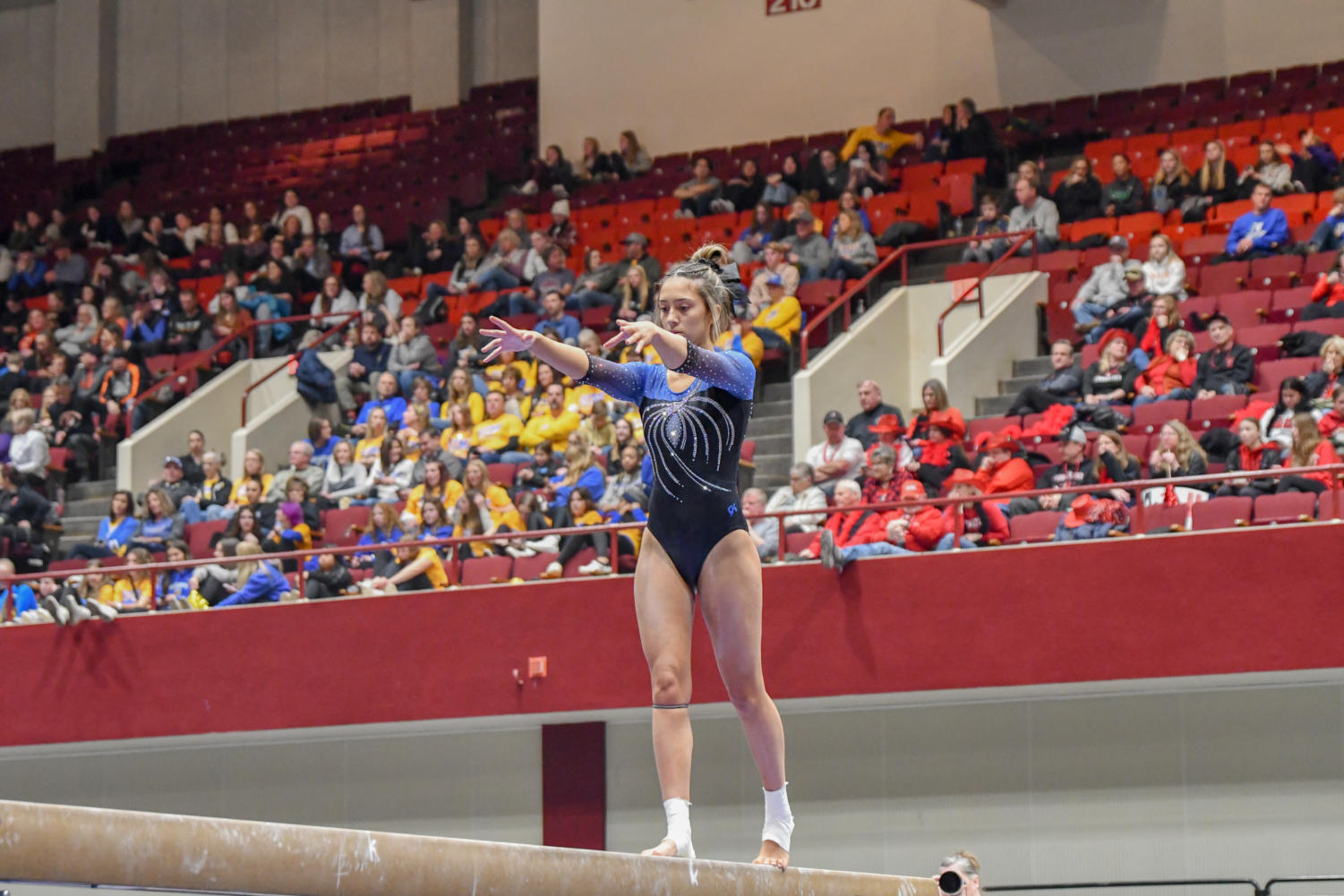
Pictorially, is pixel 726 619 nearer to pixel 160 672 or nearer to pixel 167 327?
pixel 160 672

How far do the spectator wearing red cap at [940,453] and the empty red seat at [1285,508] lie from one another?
1798mm

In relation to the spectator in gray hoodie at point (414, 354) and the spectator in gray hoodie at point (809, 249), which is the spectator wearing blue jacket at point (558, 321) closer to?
the spectator in gray hoodie at point (414, 354)

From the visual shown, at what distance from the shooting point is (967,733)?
10750 millimetres

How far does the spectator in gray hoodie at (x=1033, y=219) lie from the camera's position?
13.8 meters

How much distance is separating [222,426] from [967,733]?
26.3 ft

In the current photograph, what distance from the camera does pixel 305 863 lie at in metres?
3.78

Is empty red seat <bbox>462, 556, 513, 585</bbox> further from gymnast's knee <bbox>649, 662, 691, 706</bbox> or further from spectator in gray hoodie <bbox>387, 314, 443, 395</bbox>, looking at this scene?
gymnast's knee <bbox>649, 662, 691, 706</bbox>

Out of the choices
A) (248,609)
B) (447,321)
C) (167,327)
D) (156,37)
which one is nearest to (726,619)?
(248,609)


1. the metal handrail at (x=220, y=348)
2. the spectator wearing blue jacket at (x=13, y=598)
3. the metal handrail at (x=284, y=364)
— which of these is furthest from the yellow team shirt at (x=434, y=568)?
the metal handrail at (x=220, y=348)

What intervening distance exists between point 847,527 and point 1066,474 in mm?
1308

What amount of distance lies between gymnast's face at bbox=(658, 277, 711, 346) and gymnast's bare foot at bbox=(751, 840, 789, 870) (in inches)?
53.3

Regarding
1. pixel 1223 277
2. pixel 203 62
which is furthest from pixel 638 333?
pixel 203 62

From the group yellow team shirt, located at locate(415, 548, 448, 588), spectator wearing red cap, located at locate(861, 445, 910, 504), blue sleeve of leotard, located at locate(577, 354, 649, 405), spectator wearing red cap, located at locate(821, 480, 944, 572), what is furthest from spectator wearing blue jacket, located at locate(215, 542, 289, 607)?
blue sleeve of leotard, located at locate(577, 354, 649, 405)

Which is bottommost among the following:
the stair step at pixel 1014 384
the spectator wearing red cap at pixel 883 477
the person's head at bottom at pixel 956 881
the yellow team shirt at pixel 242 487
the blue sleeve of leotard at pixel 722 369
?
the person's head at bottom at pixel 956 881
